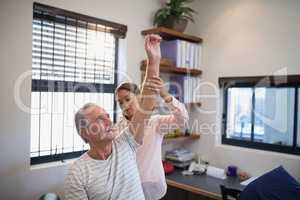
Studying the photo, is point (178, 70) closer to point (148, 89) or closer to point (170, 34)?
point (170, 34)

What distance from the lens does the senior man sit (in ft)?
3.56

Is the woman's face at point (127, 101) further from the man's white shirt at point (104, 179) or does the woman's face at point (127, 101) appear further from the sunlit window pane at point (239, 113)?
the sunlit window pane at point (239, 113)

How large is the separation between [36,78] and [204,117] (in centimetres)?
172

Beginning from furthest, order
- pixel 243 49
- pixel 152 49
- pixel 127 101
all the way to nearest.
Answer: pixel 243 49, pixel 127 101, pixel 152 49

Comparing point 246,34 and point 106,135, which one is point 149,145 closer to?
point 106,135

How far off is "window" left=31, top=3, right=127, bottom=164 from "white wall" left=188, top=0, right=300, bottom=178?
97cm

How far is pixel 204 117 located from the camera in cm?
303

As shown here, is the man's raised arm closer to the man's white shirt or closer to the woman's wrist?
the man's white shirt

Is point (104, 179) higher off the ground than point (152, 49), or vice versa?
point (152, 49)

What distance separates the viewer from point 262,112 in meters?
2.66

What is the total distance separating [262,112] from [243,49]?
620 millimetres

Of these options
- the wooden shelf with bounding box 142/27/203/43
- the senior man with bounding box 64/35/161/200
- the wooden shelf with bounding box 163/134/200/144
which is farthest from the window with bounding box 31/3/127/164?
the senior man with bounding box 64/35/161/200

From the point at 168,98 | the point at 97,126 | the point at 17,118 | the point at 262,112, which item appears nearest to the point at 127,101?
the point at 168,98

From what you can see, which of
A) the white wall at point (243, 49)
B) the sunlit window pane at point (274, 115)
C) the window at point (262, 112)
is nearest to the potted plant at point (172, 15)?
the white wall at point (243, 49)
